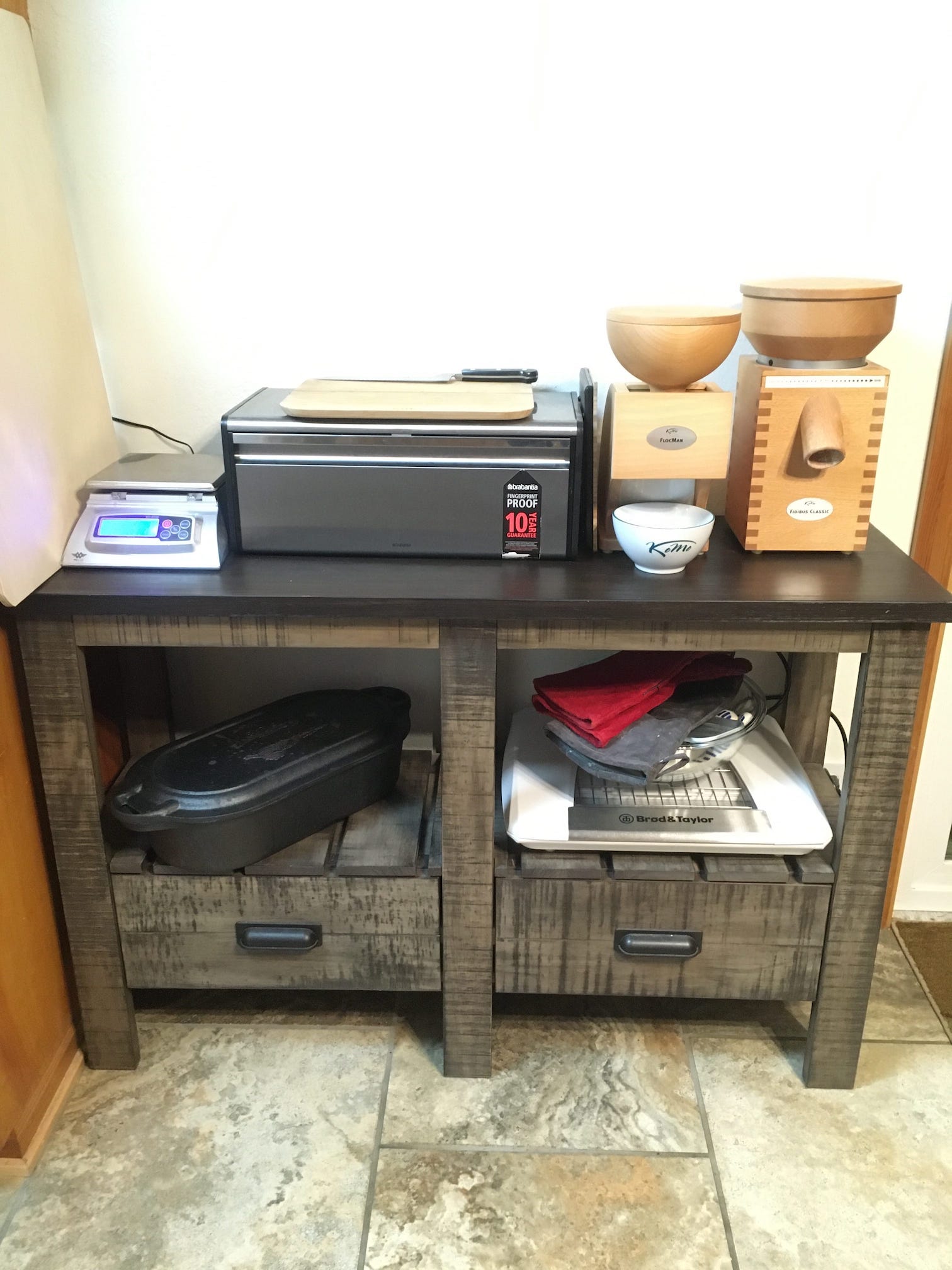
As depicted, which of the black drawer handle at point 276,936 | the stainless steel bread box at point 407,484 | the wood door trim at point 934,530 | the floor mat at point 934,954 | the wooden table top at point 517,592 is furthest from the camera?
the floor mat at point 934,954

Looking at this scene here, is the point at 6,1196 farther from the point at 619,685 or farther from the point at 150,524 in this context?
the point at 619,685

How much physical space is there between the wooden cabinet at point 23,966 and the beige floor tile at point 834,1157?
37.6 inches

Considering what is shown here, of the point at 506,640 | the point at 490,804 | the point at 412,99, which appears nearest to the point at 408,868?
the point at 490,804

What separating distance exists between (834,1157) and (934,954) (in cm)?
53

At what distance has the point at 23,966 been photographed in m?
1.42

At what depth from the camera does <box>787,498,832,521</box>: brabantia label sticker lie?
1.41 meters

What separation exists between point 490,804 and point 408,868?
0.53 ft

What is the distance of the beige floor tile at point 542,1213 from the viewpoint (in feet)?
4.25

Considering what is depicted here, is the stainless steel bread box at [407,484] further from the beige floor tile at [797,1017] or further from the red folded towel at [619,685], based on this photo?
the beige floor tile at [797,1017]

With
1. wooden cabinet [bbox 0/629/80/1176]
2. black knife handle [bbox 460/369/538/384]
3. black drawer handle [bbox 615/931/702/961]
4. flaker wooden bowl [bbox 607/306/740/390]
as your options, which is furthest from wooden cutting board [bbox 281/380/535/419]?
black drawer handle [bbox 615/931/702/961]

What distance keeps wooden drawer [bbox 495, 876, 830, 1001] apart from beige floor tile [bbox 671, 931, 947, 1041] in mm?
174

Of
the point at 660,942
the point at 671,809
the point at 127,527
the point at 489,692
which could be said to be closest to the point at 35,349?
the point at 127,527

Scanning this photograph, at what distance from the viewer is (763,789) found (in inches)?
59.9

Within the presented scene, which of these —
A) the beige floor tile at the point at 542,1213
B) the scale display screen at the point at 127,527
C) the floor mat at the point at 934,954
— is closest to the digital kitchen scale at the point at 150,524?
the scale display screen at the point at 127,527
